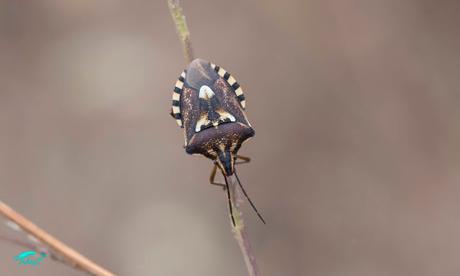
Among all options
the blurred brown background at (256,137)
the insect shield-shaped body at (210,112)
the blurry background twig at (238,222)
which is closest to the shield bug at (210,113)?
the insect shield-shaped body at (210,112)

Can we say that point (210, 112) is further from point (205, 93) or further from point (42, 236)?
point (42, 236)

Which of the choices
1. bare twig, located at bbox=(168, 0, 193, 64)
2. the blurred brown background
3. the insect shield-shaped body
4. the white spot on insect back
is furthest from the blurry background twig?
the blurred brown background

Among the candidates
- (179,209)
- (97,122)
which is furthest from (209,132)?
(97,122)

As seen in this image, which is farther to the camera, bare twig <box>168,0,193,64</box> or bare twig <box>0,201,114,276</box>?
bare twig <box>168,0,193,64</box>

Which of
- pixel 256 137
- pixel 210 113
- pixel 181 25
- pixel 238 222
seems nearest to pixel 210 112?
pixel 210 113

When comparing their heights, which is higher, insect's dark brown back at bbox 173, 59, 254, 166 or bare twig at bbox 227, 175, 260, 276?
insect's dark brown back at bbox 173, 59, 254, 166

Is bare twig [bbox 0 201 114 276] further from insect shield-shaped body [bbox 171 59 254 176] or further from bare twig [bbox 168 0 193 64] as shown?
insect shield-shaped body [bbox 171 59 254 176]
